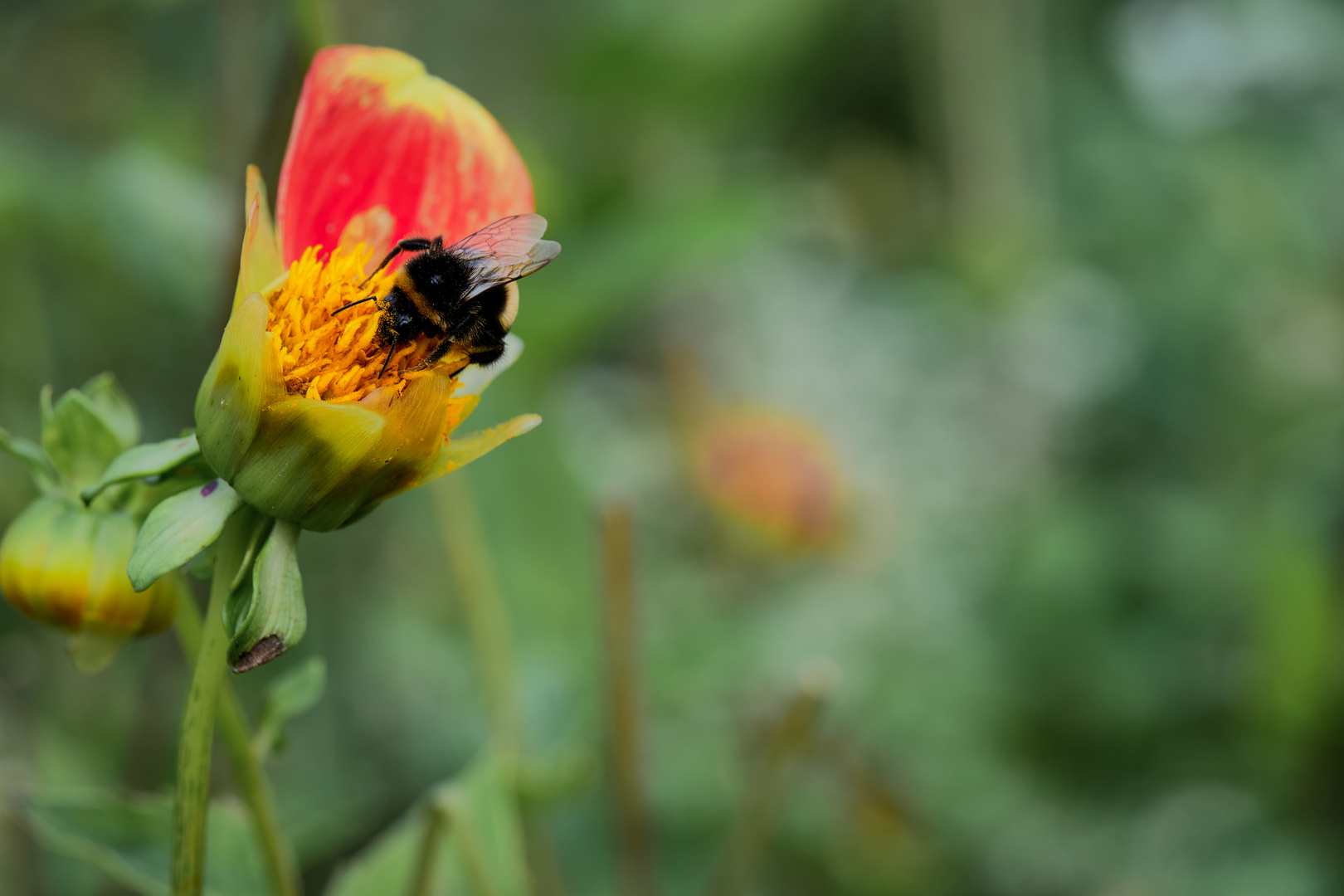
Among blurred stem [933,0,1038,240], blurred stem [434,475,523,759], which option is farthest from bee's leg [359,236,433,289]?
blurred stem [933,0,1038,240]

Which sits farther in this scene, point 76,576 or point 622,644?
point 622,644

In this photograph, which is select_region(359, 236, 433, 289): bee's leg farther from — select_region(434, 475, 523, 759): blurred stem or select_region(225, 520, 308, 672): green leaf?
select_region(434, 475, 523, 759): blurred stem

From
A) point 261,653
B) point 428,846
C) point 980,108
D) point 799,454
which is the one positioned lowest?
point 799,454

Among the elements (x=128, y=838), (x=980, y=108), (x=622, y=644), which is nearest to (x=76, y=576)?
(x=128, y=838)

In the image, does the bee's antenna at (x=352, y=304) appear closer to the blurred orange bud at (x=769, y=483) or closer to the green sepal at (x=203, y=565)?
the green sepal at (x=203, y=565)

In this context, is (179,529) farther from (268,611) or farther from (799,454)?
(799,454)

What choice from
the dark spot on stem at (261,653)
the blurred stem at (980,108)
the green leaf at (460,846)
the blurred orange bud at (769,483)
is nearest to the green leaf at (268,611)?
the dark spot on stem at (261,653)
